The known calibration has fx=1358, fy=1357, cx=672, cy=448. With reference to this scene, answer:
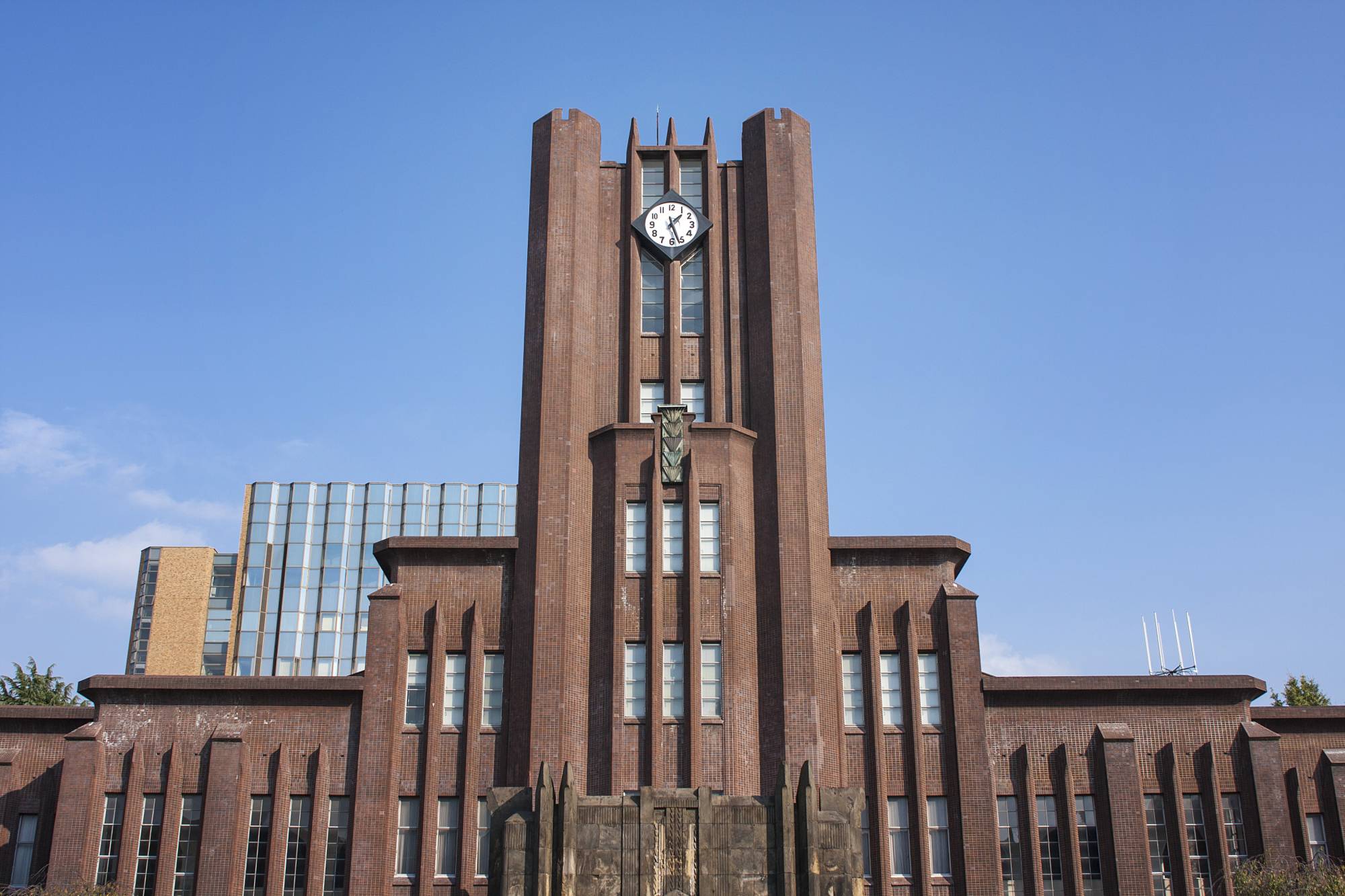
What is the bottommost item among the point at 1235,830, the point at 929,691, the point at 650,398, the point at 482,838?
the point at 482,838

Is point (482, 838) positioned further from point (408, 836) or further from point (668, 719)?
point (668, 719)

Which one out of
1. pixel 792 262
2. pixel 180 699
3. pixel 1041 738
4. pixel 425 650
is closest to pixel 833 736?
pixel 1041 738

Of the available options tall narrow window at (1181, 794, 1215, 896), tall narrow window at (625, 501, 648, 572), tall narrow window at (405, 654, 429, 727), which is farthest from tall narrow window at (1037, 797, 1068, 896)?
tall narrow window at (405, 654, 429, 727)

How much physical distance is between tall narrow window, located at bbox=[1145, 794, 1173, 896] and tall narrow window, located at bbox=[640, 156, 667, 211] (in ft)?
76.3

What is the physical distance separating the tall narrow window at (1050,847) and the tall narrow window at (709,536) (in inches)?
438

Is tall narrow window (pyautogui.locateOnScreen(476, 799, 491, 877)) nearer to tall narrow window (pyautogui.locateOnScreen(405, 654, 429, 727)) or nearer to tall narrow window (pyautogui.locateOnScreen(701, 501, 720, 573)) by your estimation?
tall narrow window (pyautogui.locateOnScreen(405, 654, 429, 727))

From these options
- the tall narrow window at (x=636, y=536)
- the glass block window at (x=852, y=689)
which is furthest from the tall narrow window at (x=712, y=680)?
the glass block window at (x=852, y=689)

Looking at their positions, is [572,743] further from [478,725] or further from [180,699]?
[180,699]

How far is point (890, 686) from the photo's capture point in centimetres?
3834

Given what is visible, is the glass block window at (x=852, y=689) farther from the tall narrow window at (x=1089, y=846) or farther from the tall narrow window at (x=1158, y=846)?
the tall narrow window at (x=1158, y=846)

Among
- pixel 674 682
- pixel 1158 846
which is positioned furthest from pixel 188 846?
pixel 1158 846

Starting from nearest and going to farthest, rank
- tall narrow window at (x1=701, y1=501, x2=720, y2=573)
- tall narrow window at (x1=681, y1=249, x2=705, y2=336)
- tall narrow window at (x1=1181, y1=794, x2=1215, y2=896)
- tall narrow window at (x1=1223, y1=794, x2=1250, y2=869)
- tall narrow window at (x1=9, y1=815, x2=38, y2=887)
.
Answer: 1. tall narrow window at (x1=1181, y1=794, x2=1215, y2=896)
2. tall narrow window at (x1=1223, y1=794, x2=1250, y2=869)
3. tall narrow window at (x1=9, y1=815, x2=38, y2=887)
4. tall narrow window at (x1=701, y1=501, x2=720, y2=573)
5. tall narrow window at (x1=681, y1=249, x2=705, y2=336)

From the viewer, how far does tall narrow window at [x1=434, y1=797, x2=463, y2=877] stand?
119ft

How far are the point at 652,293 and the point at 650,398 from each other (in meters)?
3.56
